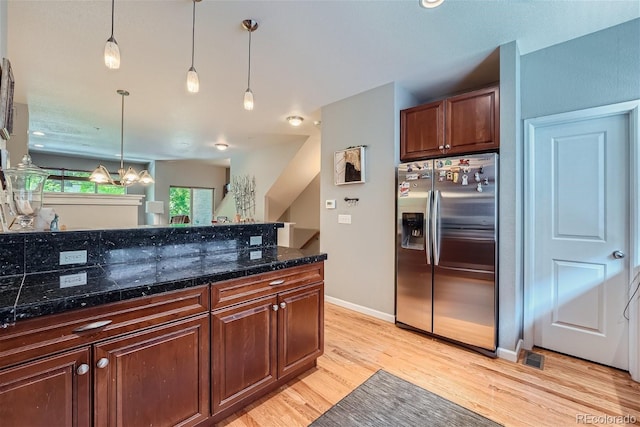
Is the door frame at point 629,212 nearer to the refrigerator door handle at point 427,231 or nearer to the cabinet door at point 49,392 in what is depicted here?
the refrigerator door handle at point 427,231

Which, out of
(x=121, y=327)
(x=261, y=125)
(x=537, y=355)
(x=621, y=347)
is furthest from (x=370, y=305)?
(x=261, y=125)

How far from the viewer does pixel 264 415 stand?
68.2 inches

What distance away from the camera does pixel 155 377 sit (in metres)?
1.35

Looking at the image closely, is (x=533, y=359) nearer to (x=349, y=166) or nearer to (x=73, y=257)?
(x=349, y=166)

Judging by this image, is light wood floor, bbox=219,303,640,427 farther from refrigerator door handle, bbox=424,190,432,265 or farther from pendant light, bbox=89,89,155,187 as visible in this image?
pendant light, bbox=89,89,155,187

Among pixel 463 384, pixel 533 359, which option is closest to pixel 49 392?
pixel 463 384

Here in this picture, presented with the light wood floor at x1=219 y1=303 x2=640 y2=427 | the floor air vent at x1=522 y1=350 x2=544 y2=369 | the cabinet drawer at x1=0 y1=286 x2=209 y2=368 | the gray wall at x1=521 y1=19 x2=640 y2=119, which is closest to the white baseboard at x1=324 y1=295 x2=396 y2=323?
the light wood floor at x1=219 y1=303 x2=640 y2=427

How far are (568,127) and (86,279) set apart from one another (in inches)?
145

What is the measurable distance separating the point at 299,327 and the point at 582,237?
8.26ft

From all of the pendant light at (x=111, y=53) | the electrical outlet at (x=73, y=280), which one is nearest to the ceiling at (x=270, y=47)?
the pendant light at (x=111, y=53)

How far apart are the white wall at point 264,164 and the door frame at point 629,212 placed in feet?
12.9

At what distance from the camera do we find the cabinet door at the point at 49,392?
1.01m

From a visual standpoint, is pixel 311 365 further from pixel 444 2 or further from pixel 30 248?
pixel 444 2

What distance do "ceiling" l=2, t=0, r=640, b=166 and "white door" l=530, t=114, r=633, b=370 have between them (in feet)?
3.06
